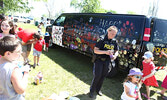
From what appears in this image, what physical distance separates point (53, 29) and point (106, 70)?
4.86 meters

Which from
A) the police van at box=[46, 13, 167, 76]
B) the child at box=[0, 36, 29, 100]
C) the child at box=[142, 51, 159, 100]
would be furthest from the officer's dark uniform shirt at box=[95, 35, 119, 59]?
the child at box=[0, 36, 29, 100]

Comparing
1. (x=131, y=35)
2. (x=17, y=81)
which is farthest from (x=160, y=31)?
(x=17, y=81)

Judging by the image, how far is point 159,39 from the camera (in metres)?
3.82

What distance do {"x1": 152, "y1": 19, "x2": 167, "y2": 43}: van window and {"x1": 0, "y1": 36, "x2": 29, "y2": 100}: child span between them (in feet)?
11.5

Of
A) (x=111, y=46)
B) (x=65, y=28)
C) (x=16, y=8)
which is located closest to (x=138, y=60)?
(x=111, y=46)

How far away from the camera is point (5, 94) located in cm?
151

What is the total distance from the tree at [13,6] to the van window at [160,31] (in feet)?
25.4

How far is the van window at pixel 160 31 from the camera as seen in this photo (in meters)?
3.69

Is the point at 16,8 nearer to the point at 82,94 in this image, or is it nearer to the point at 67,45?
the point at 67,45

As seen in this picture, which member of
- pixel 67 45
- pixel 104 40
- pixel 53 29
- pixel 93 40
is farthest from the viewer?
pixel 53 29

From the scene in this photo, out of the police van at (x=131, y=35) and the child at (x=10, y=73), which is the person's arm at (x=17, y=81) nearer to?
the child at (x=10, y=73)

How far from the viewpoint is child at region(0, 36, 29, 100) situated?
1404 millimetres

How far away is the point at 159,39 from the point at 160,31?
0.23m

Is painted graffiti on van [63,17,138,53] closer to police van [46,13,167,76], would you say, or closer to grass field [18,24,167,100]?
police van [46,13,167,76]
